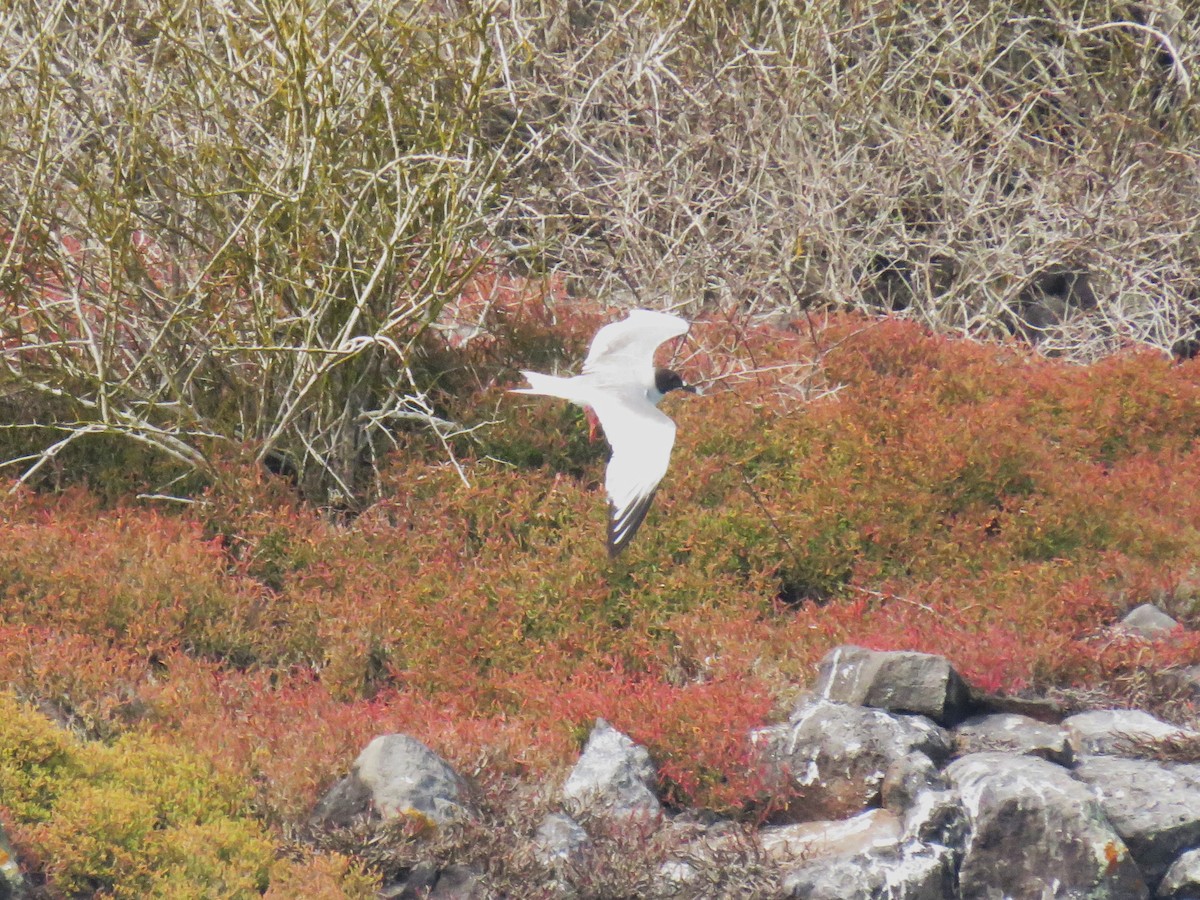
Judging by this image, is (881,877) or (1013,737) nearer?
(881,877)

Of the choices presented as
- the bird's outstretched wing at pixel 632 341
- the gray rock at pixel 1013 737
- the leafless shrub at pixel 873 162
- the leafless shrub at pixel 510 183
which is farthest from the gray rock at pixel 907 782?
the leafless shrub at pixel 873 162

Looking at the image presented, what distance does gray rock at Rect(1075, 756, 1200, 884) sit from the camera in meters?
5.07

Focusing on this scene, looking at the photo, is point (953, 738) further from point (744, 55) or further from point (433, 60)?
point (744, 55)

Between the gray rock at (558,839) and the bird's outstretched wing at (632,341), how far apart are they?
231 cm

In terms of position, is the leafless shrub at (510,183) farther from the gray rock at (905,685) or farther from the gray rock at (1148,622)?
the gray rock at (1148,622)

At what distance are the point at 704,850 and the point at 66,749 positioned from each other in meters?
2.13

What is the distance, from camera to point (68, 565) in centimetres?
637

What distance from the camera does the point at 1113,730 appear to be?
18.5 ft

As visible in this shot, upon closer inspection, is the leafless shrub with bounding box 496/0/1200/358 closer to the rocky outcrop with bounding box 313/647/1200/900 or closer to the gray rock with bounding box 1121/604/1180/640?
the gray rock with bounding box 1121/604/1180/640

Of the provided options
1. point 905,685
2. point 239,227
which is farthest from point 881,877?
point 239,227

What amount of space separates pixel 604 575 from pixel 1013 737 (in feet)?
6.36

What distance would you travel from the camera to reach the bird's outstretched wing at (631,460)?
543 centimetres

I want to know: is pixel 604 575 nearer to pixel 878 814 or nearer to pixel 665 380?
pixel 665 380

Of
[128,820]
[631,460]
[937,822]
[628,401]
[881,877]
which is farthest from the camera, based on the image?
[628,401]
